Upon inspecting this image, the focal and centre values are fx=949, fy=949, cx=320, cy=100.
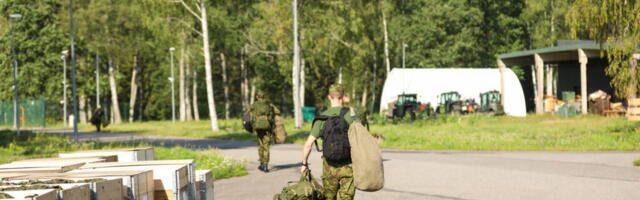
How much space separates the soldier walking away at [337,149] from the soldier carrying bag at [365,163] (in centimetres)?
22

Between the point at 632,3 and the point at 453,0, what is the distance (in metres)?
44.0

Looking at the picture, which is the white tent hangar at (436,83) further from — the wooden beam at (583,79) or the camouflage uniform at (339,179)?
the camouflage uniform at (339,179)

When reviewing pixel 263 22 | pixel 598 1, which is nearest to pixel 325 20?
pixel 263 22

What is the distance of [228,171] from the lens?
1645 cm

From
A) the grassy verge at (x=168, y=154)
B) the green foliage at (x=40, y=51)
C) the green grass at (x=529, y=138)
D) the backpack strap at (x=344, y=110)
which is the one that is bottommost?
the green grass at (x=529, y=138)

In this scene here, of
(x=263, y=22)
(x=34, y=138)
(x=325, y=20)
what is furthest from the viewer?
(x=263, y=22)

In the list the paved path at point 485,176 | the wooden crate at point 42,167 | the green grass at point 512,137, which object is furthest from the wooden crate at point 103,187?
the green grass at point 512,137

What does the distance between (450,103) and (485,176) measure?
3393 centimetres

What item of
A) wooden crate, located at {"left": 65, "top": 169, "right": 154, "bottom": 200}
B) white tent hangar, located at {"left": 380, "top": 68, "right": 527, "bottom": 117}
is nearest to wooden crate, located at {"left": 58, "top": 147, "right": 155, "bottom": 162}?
wooden crate, located at {"left": 65, "top": 169, "right": 154, "bottom": 200}

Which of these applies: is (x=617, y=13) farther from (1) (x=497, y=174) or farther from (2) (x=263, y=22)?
(2) (x=263, y=22)

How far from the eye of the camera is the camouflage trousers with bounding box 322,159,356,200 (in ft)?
27.4

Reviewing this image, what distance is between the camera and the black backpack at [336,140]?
8281mm

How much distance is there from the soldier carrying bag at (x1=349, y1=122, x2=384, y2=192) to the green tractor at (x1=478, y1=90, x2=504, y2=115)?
38.7m

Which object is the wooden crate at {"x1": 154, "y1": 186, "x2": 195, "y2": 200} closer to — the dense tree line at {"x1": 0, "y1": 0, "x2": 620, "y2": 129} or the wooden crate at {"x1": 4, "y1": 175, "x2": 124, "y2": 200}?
the wooden crate at {"x1": 4, "y1": 175, "x2": 124, "y2": 200}
